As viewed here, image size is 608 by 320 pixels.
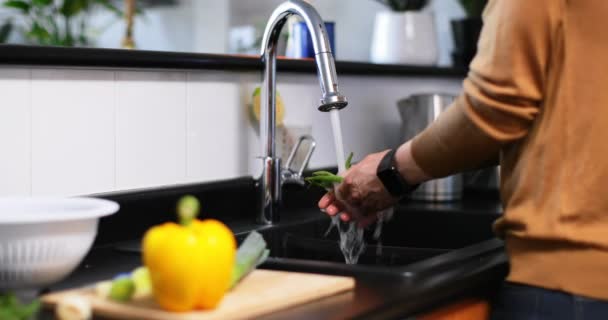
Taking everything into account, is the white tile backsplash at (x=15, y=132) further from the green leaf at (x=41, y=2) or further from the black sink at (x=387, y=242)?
the green leaf at (x=41, y=2)

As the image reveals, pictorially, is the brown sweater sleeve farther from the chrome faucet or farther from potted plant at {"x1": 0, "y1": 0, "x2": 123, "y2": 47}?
potted plant at {"x1": 0, "y1": 0, "x2": 123, "y2": 47}

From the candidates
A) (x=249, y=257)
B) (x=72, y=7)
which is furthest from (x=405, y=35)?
(x=72, y=7)

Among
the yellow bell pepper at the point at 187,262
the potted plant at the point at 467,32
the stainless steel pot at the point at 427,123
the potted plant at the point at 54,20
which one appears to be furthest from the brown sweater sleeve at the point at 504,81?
the potted plant at the point at 54,20

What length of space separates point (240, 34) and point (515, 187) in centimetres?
269

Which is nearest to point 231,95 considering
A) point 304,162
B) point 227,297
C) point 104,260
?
point 304,162

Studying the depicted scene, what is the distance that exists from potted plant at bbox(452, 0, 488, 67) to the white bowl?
5.47 ft

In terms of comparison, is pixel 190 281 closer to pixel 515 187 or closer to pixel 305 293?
pixel 305 293

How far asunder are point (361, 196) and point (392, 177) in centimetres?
Answer: 10

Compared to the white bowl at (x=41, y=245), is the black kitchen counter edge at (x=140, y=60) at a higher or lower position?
higher

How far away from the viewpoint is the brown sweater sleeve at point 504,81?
4.09ft

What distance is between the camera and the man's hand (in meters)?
1.57

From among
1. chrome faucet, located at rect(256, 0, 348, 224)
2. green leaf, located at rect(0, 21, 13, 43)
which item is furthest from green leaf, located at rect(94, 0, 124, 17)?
chrome faucet, located at rect(256, 0, 348, 224)

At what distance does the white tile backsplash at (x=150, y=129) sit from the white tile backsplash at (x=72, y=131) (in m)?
0.03

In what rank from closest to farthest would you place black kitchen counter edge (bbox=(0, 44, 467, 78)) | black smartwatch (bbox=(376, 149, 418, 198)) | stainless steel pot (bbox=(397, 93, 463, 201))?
black kitchen counter edge (bbox=(0, 44, 467, 78)) < black smartwatch (bbox=(376, 149, 418, 198)) < stainless steel pot (bbox=(397, 93, 463, 201))
